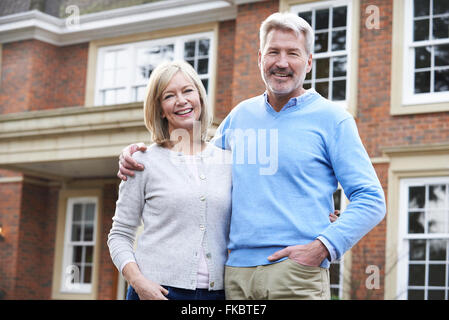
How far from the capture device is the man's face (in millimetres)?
2752

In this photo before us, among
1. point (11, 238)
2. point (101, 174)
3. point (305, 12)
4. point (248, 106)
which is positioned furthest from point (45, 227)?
point (248, 106)

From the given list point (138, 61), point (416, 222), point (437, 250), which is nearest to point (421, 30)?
point (416, 222)

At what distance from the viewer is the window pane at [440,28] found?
11.3 meters

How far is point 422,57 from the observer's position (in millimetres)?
11516

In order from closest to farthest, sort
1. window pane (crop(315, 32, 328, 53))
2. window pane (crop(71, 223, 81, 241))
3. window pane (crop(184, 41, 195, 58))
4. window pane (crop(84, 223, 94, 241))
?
window pane (crop(315, 32, 328, 53)), window pane (crop(184, 41, 195, 58)), window pane (crop(84, 223, 94, 241)), window pane (crop(71, 223, 81, 241))

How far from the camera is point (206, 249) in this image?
8.95 feet

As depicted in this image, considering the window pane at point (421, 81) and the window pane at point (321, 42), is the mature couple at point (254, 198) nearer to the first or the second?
the window pane at point (421, 81)

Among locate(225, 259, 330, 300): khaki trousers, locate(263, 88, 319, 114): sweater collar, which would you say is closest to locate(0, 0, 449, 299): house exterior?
locate(263, 88, 319, 114): sweater collar

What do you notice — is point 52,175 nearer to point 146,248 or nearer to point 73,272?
point 73,272

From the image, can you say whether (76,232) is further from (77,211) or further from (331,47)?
(331,47)

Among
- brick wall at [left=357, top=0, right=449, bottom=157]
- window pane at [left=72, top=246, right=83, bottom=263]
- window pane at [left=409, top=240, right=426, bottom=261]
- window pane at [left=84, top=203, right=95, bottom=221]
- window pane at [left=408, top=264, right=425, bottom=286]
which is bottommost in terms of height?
window pane at [left=408, top=264, right=425, bottom=286]

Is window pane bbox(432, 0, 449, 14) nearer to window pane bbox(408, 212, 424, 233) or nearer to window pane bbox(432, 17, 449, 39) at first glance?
window pane bbox(432, 17, 449, 39)

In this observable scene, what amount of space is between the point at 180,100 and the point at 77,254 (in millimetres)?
13295
